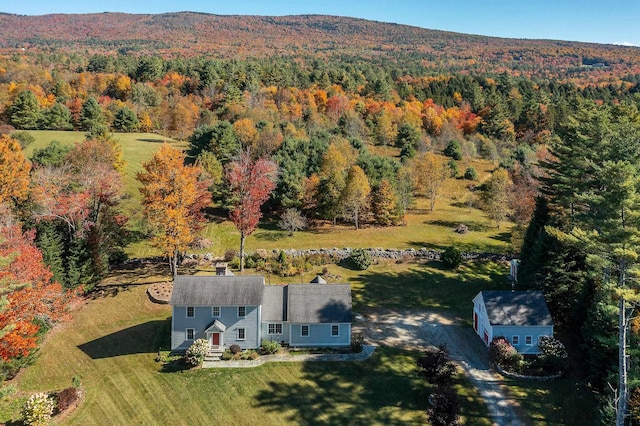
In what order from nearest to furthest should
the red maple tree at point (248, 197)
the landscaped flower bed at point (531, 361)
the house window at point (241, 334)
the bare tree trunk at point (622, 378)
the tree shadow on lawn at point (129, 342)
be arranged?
1. the bare tree trunk at point (622, 378)
2. the landscaped flower bed at point (531, 361)
3. the tree shadow on lawn at point (129, 342)
4. the house window at point (241, 334)
5. the red maple tree at point (248, 197)

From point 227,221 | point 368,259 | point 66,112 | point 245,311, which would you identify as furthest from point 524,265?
point 66,112

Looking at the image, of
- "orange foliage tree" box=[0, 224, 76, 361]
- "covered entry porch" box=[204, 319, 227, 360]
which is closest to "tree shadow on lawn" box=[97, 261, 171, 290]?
"orange foliage tree" box=[0, 224, 76, 361]

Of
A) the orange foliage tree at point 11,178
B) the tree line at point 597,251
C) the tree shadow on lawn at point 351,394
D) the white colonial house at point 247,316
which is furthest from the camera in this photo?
the orange foliage tree at point 11,178

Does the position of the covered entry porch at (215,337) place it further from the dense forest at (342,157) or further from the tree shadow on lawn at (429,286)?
the tree shadow on lawn at (429,286)

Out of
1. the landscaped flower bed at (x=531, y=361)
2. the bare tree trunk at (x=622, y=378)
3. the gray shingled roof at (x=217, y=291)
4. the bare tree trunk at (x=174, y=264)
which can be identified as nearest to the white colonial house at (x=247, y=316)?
the gray shingled roof at (x=217, y=291)

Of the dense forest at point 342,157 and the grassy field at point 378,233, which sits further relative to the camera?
the grassy field at point 378,233

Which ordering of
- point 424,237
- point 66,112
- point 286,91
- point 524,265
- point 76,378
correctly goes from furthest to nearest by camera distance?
point 286,91 → point 66,112 → point 424,237 → point 524,265 → point 76,378

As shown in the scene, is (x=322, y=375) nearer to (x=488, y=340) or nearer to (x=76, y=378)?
(x=488, y=340)
